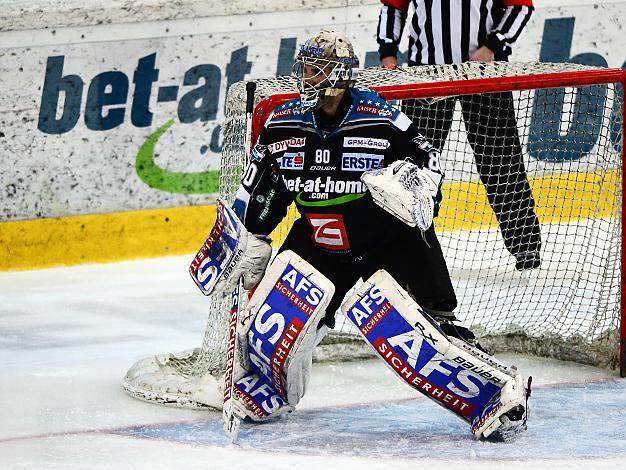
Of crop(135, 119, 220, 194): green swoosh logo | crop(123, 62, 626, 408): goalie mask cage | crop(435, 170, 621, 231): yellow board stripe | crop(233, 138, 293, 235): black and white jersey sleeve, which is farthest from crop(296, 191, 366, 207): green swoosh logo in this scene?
crop(135, 119, 220, 194): green swoosh logo

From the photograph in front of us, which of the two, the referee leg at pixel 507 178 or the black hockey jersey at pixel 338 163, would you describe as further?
the referee leg at pixel 507 178

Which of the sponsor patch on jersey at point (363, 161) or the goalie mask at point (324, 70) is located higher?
the goalie mask at point (324, 70)

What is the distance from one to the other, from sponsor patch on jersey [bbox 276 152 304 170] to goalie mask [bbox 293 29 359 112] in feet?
0.39

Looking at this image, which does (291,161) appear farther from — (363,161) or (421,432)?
(421,432)

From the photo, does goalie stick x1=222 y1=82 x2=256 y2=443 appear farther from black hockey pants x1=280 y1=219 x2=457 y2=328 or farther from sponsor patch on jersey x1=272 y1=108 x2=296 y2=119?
sponsor patch on jersey x1=272 y1=108 x2=296 y2=119

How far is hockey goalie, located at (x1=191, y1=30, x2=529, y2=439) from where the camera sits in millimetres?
2910

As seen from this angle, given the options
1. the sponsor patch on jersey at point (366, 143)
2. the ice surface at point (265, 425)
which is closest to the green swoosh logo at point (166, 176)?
the ice surface at point (265, 425)

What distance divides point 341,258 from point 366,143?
0.29m

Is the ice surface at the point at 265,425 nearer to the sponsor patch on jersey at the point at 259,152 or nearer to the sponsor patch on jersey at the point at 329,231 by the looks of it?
the sponsor patch on jersey at the point at 329,231

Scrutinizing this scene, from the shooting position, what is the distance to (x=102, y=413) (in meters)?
3.32

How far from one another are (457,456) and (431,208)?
557mm

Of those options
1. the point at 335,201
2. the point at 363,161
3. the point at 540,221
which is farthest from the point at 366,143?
the point at 540,221

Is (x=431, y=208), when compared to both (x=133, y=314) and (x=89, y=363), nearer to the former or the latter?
(x=89, y=363)

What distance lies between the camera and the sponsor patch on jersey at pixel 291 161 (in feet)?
9.87
